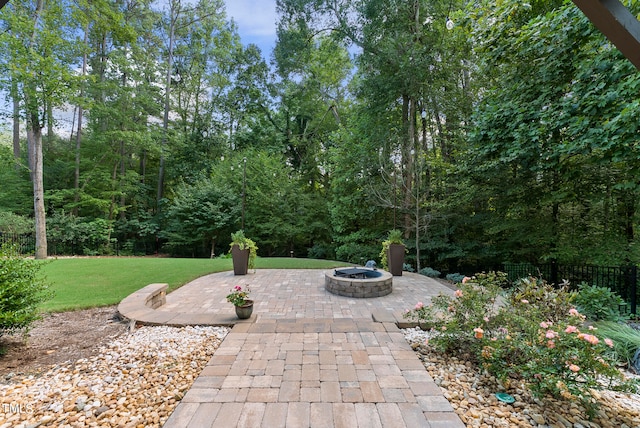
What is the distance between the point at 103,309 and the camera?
4.44m

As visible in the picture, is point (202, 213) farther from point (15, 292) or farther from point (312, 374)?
point (312, 374)

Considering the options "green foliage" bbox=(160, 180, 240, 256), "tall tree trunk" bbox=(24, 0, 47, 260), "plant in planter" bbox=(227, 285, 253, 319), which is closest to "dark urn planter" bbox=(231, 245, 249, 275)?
"plant in planter" bbox=(227, 285, 253, 319)

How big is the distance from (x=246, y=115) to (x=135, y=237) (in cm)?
1019

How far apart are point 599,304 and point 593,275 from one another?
244 centimetres

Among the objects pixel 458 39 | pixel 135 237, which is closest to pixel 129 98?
pixel 135 237

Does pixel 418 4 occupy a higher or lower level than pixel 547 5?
higher

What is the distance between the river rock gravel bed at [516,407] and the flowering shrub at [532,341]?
98 millimetres

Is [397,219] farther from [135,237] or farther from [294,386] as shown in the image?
[135,237]

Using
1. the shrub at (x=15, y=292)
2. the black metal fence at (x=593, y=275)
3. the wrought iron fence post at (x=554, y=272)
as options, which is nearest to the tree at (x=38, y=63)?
the shrub at (x=15, y=292)

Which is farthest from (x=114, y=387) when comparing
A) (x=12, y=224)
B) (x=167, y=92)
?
(x=167, y=92)

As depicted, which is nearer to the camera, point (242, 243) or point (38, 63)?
point (242, 243)

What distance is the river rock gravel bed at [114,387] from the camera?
1989mm

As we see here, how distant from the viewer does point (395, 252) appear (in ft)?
23.2

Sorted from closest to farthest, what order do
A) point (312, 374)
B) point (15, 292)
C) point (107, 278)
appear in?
1. point (312, 374)
2. point (15, 292)
3. point (107, 278)
